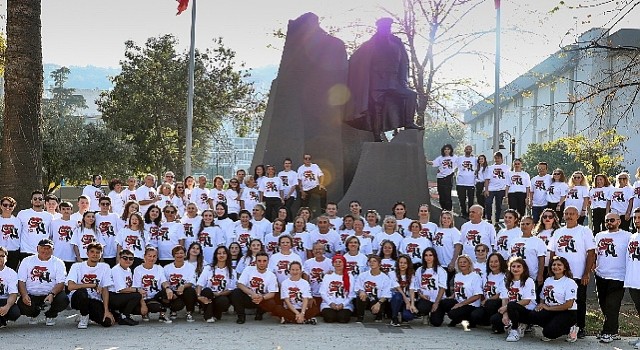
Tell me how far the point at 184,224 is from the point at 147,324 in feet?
6.14

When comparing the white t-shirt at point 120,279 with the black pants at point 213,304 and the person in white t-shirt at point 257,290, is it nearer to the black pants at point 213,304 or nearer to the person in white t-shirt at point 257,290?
the black pants at point 213,304

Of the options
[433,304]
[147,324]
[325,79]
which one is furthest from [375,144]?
[147,324]

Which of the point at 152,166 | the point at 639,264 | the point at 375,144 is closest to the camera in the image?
the point at 639,264

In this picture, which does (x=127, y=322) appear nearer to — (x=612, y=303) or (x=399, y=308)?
(x=399, y=308)

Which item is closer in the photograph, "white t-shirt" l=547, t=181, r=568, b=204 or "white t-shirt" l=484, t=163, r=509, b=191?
"white t-shirt" l=547, t=181, r=568, b=204

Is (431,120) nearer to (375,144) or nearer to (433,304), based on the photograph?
(375,144)

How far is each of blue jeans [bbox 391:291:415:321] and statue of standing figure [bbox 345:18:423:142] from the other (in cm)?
469

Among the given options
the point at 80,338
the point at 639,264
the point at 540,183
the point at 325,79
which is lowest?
the point at 80,338

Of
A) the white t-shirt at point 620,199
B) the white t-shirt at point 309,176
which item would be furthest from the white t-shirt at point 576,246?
the white t-shirt at point 309,176

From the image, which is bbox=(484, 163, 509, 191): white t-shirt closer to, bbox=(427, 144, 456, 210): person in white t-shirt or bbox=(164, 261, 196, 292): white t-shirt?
bbox=(427, 144, 456, 210): person in white t-shirt

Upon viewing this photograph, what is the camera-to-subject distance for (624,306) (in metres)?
12.0

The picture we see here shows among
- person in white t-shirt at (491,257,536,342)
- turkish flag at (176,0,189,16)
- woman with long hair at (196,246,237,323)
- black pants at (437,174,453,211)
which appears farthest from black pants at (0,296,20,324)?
turkish flag at (176,0,189,16)

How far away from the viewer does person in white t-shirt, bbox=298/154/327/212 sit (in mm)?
13117

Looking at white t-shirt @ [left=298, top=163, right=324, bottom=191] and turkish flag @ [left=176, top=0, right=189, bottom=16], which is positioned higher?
turkish flag @ [left=176, top=0, right=189, bottom=16]
